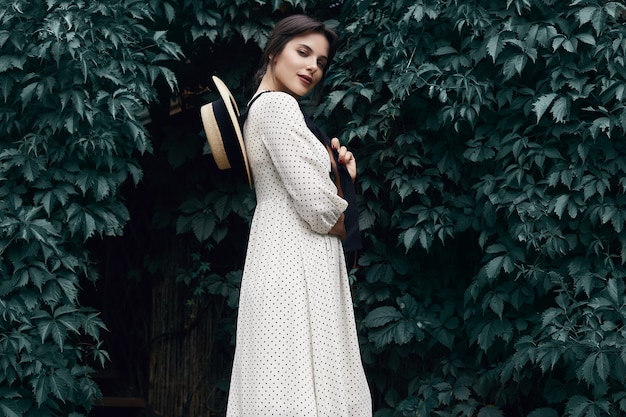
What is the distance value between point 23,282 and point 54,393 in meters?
0.43

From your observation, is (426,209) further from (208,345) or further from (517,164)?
(208,345)

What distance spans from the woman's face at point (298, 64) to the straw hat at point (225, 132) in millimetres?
195

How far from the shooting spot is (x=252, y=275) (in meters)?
2.63

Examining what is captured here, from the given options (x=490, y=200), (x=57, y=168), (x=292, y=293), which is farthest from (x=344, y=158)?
(x=57, y=168)

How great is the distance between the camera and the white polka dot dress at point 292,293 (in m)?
2.49

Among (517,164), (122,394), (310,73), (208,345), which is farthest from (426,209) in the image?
(122,394)

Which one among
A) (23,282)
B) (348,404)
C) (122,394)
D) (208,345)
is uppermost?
(23,282)

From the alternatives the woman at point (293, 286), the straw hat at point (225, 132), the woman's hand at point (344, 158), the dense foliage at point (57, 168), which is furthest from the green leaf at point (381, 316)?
the dense foliage at point (57, 168)

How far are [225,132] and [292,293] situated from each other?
58 cm

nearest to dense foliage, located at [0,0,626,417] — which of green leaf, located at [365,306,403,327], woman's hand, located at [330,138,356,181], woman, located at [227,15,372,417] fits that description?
green leaf, located at [365,306,403,327]

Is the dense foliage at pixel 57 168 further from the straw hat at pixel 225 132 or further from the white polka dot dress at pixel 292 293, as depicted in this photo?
the white polka dot dress at pixel 292 293

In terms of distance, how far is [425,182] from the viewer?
3.39 m

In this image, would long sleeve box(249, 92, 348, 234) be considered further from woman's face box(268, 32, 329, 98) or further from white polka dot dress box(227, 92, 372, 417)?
woman's face box(268, 32, 329, 98)

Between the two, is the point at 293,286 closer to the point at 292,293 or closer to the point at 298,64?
the point at 292,293
